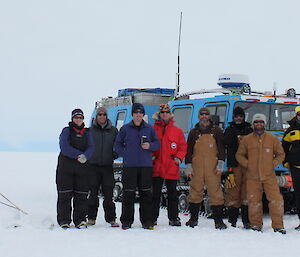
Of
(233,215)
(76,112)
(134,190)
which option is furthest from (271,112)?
(76,112)

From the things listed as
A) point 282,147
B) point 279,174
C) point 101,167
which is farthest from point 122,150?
point 279,174

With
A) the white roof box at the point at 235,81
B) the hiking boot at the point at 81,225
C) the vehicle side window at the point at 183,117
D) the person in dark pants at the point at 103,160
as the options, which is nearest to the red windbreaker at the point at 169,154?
the person in dark pants at the point at 103,160

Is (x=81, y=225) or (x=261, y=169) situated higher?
(x=261, y=169)

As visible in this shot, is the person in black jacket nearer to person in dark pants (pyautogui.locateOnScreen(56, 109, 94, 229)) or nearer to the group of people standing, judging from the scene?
the group of people standing

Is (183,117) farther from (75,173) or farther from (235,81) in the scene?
(75,173)

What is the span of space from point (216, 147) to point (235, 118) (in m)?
0.69

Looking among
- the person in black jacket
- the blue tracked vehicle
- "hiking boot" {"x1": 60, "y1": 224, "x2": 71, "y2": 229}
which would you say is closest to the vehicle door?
the blue tracked vehicle

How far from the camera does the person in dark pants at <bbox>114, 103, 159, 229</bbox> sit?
770 centimetres

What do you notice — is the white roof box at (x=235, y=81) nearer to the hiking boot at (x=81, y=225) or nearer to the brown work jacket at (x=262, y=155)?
the brown work jacket at (x=262, y=155)

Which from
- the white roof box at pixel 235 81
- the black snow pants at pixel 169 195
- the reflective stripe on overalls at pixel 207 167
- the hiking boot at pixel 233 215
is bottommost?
the hiking boot at pixel 233 215

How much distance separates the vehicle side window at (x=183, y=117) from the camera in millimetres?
10555

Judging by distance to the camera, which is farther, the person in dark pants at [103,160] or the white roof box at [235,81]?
the white roof box at [235,81]

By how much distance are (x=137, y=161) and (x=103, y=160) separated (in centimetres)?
60

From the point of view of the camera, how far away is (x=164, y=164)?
796cm
